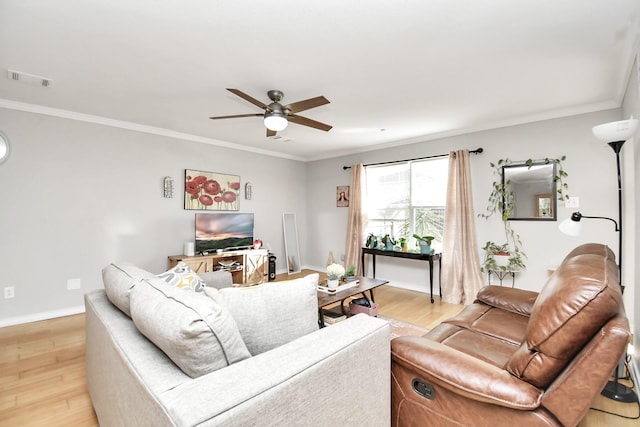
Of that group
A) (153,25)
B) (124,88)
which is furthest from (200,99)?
(153,25)

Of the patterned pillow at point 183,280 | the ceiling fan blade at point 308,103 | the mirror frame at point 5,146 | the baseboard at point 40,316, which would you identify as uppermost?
the ceiling fan blade at point 308,103

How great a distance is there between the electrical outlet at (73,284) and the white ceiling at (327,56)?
197cm

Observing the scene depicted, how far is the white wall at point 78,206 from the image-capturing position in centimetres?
320

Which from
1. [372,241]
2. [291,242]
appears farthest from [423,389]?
[291,242]

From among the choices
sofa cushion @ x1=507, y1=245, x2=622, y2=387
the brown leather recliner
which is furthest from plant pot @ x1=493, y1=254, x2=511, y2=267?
sofa cushion @ x1=507, y1=245, x2=622, y2=387

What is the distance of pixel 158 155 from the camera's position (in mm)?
4164

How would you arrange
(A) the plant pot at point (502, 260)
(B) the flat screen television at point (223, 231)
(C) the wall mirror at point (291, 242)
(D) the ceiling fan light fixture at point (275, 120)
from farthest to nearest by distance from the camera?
(C) the wall mirror at point (291, 242) → (B) the flat screen television at point (223, 231) → (A) the plant pot at point (502, 260) → (D) the ceiling fan light fixture at point (275, 120)

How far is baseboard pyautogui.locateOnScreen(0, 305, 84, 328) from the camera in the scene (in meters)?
3.16

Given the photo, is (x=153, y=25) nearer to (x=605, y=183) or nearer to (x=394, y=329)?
(x=394, y=329)

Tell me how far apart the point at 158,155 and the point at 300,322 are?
152 inches

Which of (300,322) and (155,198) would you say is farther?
(155,198)

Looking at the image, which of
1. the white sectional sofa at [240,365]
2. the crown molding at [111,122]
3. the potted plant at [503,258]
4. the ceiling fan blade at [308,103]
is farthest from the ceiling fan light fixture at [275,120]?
the potted plant at [503,258]

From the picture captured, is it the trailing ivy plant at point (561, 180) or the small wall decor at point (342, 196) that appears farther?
the small wall decor at point (342, 196)

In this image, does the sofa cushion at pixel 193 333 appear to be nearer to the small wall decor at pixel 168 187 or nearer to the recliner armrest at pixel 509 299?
the recliner armrest at pixel 509 299
